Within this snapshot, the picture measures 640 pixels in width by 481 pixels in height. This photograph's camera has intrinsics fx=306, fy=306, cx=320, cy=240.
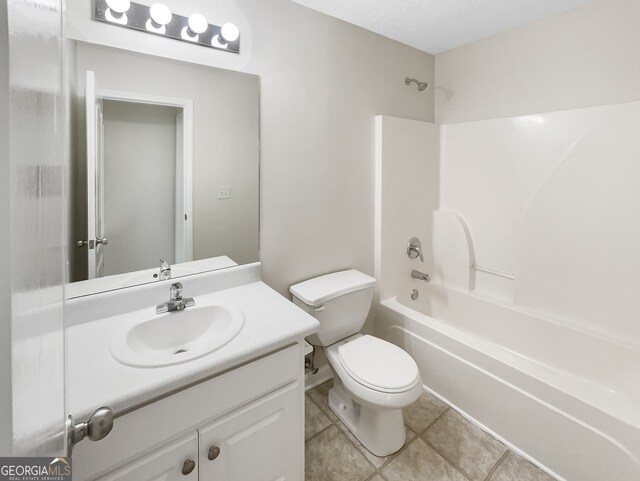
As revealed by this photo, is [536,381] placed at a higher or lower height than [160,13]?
lower

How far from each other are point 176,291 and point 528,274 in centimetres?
212

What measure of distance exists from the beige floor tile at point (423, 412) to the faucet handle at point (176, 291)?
1.43 meters

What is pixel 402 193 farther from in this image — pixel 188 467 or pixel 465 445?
pixel 188 467

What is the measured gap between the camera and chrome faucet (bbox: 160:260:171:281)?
1.39 m

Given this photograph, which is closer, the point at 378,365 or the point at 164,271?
the point at 164,271

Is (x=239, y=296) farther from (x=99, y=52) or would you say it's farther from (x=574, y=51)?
(x=574, y=51)

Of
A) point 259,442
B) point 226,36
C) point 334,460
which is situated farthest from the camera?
point 334,460

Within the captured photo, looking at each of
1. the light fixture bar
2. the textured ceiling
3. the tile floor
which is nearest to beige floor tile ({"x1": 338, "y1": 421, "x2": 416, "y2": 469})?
the tile floor

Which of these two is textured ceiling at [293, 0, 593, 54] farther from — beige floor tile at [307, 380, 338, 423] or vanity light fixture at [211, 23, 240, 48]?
beige floor tile at [307, 380, 338, 423]

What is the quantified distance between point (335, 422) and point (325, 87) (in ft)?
6.45

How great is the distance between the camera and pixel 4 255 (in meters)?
0.22

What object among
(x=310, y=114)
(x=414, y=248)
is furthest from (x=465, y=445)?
(x=310, y=114)

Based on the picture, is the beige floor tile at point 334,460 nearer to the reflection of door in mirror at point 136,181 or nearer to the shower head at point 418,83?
the reflection of door in mirror at point 136,181

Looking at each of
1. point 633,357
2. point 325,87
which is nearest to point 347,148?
point 325,87
